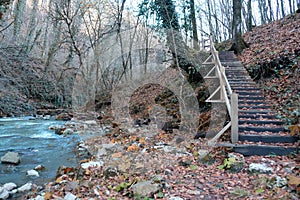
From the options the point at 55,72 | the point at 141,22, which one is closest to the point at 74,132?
the point at 141,22

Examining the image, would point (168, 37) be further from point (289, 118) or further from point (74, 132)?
point (289, 118)

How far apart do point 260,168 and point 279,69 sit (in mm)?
5552

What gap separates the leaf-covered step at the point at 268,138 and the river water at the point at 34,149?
4193mm

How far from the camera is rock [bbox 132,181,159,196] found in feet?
12.9

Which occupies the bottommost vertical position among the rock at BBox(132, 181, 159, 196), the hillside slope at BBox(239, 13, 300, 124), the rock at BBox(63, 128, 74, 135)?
the rock at BBox(132, 181, 159, 196)

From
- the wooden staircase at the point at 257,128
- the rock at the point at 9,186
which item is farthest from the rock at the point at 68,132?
the wooden staircase at the point at 257,128

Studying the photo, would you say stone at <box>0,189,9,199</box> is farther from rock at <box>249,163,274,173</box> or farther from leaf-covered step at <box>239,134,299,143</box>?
leaf-covered step at <box>239,134,299,143</box>

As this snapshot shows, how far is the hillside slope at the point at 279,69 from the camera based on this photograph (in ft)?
21.9

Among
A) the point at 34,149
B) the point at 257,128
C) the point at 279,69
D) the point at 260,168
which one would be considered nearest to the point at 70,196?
the point at 260,168

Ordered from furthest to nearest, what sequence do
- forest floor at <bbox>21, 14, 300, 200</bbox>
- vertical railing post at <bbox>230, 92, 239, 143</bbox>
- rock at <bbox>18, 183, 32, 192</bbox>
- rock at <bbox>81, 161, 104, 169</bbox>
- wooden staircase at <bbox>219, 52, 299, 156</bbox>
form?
rock at <bbox>81, 161, 104, 169</bbox>, vertical railing post at <bbox>230, 92, 239, 143</bbox>, wooden staircase at <bbox>219, 52, 299, 156</bbox>, rock at <bbox>18, 183, 32, 192</bbox>, forest floor at <bbox>21, 14, 300, 200</bbox>

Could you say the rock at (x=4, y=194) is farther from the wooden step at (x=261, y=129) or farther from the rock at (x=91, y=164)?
the wooden step at (x=261, y=129)

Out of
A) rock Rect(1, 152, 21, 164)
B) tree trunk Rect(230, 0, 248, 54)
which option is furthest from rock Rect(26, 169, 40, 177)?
tree trunk Rect(230, 0, 248, 54)

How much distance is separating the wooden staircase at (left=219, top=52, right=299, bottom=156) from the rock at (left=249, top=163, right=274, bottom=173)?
1.97 feet

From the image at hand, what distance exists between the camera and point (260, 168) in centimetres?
428
